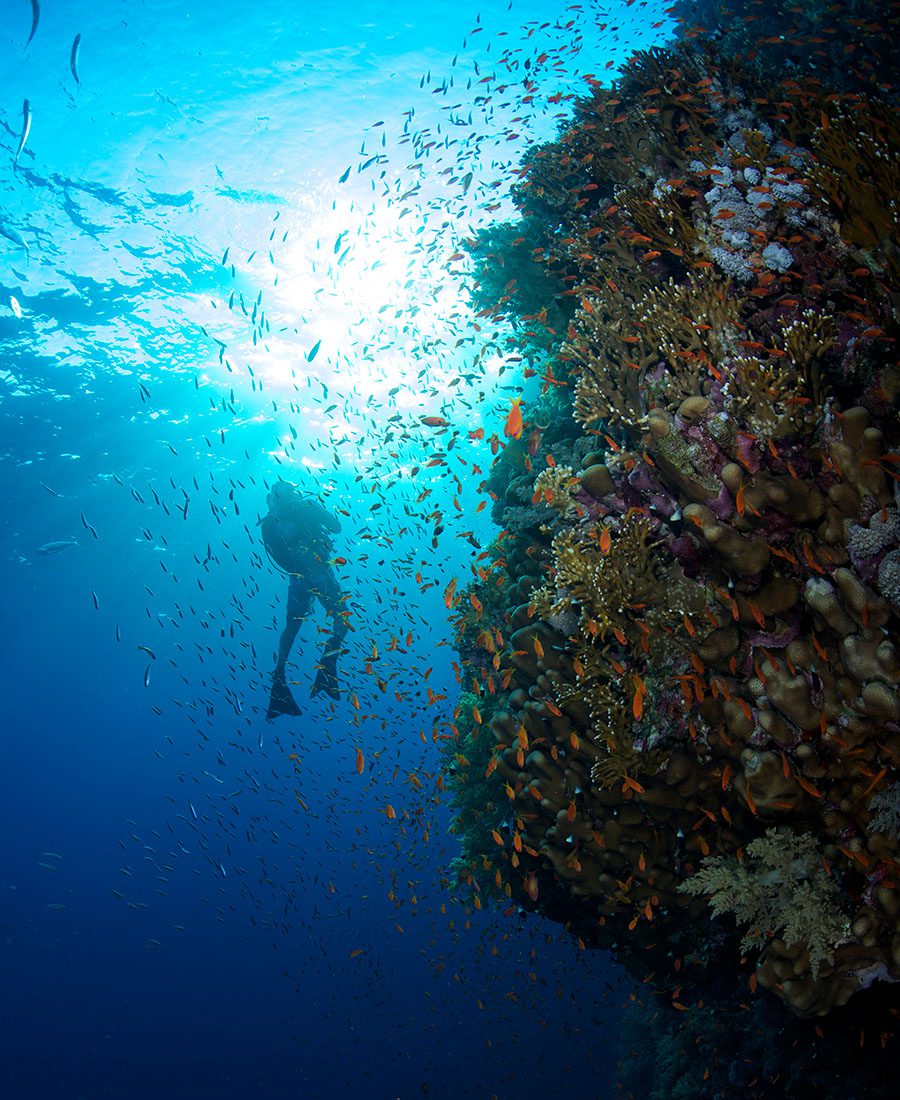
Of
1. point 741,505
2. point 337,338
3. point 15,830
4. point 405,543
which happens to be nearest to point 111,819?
point 15,830

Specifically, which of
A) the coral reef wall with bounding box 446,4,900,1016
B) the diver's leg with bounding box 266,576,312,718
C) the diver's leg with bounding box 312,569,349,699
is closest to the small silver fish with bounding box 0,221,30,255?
the diver's leg with bounding box 266,576,312,718

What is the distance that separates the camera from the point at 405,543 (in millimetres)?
80562

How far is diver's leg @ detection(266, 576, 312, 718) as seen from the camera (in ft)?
51.6

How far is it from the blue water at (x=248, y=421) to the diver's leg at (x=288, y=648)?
116 cm

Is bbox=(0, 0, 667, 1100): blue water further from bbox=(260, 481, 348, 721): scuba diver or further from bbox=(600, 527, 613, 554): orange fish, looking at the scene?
bbox=(600, 527, 613, 554): orange fish

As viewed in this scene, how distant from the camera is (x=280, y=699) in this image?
15898 mm

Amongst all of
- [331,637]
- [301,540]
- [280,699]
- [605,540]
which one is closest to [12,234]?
[301,540]

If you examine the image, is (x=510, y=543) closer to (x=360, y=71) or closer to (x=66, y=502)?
(x=360, y=71)

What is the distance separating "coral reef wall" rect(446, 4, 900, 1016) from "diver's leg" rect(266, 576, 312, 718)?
10671 millimetres

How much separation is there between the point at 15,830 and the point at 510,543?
332ft

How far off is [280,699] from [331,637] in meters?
2.45

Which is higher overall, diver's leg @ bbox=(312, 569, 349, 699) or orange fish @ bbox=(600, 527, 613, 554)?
orange fish @ bbox=(600, 527, 613, 554)

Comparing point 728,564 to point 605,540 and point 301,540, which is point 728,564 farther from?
point 301,540

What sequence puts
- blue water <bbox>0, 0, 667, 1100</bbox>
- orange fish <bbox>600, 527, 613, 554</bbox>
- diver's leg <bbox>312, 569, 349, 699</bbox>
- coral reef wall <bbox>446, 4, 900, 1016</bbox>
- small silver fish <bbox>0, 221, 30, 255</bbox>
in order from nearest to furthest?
1. coral reef wall <bbox>446, 4, 900, 1016</bbox>
2. orange fish <bbox>600, 527, 613, 554</bbox>
3. blue water <bbox>0, 0, 667, 1100</bbox>
4. diver's leg <bbox>312, 569, 349, 699</bbox>
5. small silver fish <bbox>0, 221, 30, 255</bbox>
